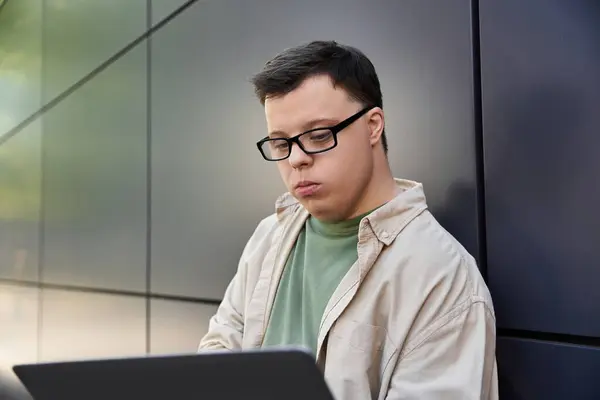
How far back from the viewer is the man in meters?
1.14

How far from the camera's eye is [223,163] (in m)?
2.60

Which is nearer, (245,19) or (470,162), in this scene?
(470,162)

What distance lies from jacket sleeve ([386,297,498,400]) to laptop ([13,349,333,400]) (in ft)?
1.46

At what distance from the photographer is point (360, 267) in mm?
1249

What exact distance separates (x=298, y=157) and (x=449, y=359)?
48 cm

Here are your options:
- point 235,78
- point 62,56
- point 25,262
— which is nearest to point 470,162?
point 235,78

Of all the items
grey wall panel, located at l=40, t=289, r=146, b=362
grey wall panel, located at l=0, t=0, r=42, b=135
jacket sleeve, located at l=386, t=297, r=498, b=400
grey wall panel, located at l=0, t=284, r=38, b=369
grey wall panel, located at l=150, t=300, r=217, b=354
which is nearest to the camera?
jacket sleeve, located at l=386, t=297, r=498, b=400

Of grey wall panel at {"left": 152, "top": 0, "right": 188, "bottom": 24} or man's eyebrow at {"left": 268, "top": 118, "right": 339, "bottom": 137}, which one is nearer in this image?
man's eyebrow at {"left": 268, "top": 118, "right": 339, "bottom": 137}

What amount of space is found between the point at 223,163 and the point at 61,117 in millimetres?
2522

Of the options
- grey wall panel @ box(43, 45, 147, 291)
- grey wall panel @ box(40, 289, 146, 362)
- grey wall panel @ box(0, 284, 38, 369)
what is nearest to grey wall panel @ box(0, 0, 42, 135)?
grey wall panel @ box(43, 45, 147, 291)

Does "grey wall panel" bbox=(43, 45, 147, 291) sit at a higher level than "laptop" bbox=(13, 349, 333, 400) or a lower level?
higher

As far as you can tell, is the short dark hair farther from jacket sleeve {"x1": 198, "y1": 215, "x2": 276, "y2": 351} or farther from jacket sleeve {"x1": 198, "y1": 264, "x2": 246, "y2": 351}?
jacket sleeve {"x1": 198, "y1": 264, "x2": 246, "y2": 351}

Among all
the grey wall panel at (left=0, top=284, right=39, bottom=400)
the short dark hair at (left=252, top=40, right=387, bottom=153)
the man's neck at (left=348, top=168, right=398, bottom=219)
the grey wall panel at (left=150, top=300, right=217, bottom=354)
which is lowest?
the grey wall panel at (left=0, top=284, right=39, bottom=400)

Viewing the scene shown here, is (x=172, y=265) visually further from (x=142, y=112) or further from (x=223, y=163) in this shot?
(x=142, y=112)
